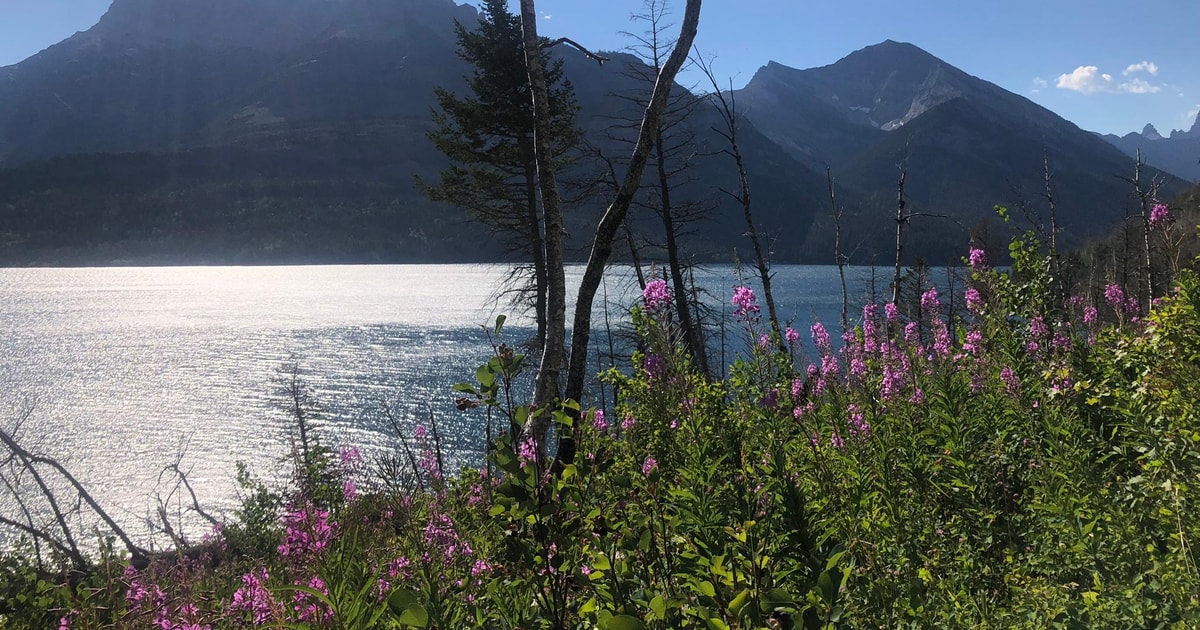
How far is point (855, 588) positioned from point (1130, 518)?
48.6 inches

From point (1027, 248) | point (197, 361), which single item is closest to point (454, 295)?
point (197, 361)

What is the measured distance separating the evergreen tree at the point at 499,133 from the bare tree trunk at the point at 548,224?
10.6m

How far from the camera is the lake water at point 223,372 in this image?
28.3 meters

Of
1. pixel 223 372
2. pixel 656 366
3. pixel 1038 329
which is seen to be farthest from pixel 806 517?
pixel 223 372

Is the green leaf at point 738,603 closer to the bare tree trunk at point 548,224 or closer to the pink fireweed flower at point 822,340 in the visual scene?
the bare tree trunk at point 548,224

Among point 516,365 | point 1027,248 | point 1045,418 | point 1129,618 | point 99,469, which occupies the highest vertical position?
point 1027,248

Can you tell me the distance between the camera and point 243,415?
3556cm

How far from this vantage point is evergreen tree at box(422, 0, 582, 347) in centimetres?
1581

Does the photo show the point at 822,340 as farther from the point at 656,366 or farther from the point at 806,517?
the point at 806,517

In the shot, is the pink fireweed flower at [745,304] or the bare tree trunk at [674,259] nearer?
the pink fireweed flower at [745,304]

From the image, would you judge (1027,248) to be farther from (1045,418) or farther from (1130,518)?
(1130,518)

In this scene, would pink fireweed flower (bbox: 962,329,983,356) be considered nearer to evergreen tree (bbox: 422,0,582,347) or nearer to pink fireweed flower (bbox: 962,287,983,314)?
pink fireweed flower (bbox: 962,287,983,314)

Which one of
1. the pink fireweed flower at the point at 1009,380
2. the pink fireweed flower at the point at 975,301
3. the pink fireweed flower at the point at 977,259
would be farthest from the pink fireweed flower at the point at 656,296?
the pink fireweed flower at the point at 977,259

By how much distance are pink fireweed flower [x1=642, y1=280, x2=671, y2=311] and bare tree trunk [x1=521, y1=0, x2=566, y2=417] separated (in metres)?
0.69
